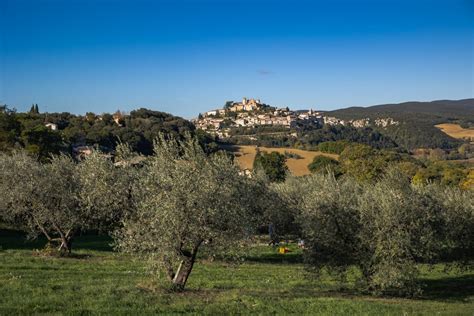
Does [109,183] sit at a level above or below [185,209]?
above

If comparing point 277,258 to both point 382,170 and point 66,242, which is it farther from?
point 382,170

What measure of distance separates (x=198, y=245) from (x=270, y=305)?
366cm

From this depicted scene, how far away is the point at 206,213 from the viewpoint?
1808 centimetres

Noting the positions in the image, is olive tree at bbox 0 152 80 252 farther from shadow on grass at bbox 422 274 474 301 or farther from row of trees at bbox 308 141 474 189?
row of trees at bbox 308 141 474 189

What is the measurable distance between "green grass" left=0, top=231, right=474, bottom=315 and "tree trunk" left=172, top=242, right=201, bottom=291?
545 mm

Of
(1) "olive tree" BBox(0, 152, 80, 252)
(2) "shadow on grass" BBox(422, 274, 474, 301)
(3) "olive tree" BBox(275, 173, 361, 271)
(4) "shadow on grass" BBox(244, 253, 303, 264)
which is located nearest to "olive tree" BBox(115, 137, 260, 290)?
(3) "olive tree" BBox(275, 173, 361, 271)

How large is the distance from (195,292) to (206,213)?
3.48 meters

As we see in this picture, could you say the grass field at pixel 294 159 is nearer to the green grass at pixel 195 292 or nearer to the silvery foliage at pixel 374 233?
the green grass at pixel 195 292

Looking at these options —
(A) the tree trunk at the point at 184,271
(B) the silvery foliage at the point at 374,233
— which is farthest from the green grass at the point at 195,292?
(B) the silvery foliage at the point at 374,233

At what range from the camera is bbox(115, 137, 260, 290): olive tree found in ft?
59.3

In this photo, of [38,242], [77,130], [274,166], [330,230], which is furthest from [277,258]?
[77,130]

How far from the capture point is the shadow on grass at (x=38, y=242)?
3344 cm

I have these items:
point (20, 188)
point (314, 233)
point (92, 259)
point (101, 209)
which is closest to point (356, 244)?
point (314, 233)

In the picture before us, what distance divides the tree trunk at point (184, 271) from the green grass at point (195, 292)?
1.79 feet
